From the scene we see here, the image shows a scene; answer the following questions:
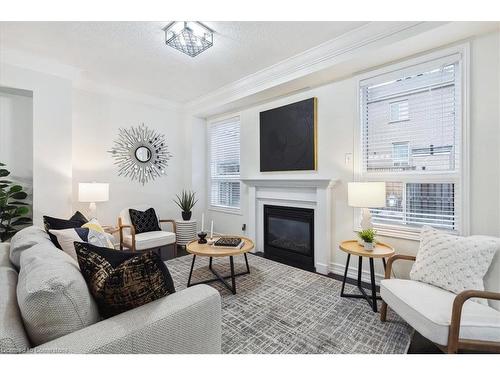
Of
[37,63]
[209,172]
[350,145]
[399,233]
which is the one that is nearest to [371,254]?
[399,233]

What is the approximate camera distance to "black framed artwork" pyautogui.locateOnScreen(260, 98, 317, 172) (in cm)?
321

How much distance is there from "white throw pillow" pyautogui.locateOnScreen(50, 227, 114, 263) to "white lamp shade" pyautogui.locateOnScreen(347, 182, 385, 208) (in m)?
2.40

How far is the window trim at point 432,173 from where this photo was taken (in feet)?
6.88

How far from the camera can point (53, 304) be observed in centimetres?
84

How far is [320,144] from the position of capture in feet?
10.3

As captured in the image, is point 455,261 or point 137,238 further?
point 137,238

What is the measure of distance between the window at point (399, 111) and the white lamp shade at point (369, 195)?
827 mm

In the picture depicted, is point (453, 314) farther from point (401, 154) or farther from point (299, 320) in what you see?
point (401, 154)

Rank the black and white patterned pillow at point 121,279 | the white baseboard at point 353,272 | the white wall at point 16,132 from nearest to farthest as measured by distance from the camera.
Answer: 1. the black and white patterned pillow at point 121,279
2. the white baseboard at point 353,272
3. the white wall at point 16,132

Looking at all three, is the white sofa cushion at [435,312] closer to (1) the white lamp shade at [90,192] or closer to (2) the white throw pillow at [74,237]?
(2) the white throw pillow at [74,237]

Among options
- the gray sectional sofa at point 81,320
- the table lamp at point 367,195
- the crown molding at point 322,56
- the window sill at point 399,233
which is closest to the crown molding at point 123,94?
the crown molding at point 322,56

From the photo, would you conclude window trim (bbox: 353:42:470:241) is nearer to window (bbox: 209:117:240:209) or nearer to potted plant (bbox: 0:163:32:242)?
window (bbox: 209:117:240:209)

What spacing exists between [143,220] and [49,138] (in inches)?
65.2
